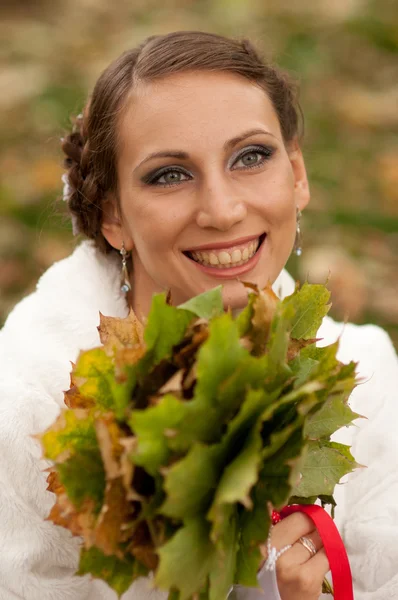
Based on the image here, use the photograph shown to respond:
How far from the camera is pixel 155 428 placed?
1072mm

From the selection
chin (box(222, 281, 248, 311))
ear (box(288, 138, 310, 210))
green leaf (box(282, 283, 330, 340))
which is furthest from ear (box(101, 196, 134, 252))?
green leaf (box(282, 283, 330, 340))

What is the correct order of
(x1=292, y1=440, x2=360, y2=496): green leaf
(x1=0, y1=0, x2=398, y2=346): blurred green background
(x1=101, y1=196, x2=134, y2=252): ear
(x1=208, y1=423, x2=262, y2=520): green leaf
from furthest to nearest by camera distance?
(x1=0, y1=0, x2=398, y2=346): blurred green background
(x1=101, y1=196, x2=134, y2=252): ear
(x1=292, y1=440, x2=360, y2=496): green leaf
(x1=208, y1=423, x2=262, y2=520): green leaf

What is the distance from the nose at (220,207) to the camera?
1.83 meters

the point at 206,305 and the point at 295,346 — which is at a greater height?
the point at 206,305

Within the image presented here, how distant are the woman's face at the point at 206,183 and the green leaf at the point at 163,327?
65cm

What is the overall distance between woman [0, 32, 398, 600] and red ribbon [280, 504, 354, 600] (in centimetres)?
18

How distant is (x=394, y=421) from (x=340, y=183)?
11.0ft

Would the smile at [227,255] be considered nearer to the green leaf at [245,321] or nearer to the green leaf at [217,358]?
the green leaf at [245,321]

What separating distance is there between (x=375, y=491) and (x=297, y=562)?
1.69 ft

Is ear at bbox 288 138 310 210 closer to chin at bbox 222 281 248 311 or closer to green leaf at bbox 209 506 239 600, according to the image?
chin at bbox 222 281 248 311

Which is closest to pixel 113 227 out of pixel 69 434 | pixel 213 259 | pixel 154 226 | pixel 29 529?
pixel 154 226

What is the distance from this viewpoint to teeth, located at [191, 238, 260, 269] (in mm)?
1898

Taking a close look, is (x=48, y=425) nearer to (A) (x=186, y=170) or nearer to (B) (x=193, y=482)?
(A) (x=186, y=170)

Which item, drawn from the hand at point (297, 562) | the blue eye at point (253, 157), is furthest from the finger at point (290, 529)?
the blue eye at point (253, 157)
